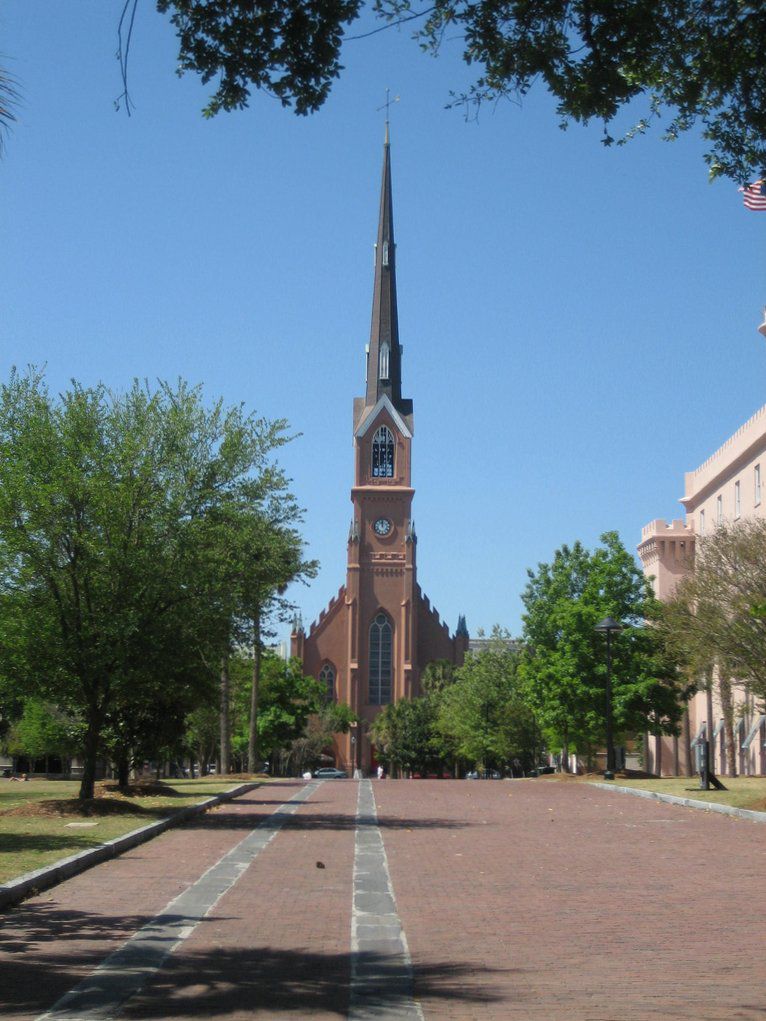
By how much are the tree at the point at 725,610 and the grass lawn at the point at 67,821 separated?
38.0 feet

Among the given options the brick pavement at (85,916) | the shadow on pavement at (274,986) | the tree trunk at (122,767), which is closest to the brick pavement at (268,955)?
the shadow on pavement at (274,986)

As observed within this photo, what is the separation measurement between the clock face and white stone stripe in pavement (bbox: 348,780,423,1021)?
85903 millimetres

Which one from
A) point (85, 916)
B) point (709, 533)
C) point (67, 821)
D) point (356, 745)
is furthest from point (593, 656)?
point (356, 745)

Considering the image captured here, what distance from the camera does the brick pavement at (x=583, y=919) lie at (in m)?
6.60

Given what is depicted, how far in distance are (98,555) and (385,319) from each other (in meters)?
86.5

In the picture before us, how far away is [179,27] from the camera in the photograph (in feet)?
25.3

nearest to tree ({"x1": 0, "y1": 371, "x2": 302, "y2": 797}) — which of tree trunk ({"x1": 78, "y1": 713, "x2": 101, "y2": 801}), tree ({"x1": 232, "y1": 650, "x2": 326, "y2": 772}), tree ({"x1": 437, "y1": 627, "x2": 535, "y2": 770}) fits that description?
tree trunk ({"x1": 78, "y1": 713, "x2": 101, "y2": 801})

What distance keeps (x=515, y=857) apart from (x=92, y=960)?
23.7 ft

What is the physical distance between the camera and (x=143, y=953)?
7855mm

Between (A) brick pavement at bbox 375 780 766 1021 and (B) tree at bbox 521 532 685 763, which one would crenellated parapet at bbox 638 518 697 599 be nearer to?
(B) tree at bbox 521 532 685 763

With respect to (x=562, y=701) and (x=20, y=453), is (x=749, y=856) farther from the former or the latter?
(x=562, y=701)

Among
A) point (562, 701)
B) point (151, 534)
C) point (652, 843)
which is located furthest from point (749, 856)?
point (562, 701)

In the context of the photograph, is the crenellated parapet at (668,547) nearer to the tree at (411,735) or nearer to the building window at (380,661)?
the tree at (411,735)

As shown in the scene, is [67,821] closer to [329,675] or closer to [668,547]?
[668,547]
